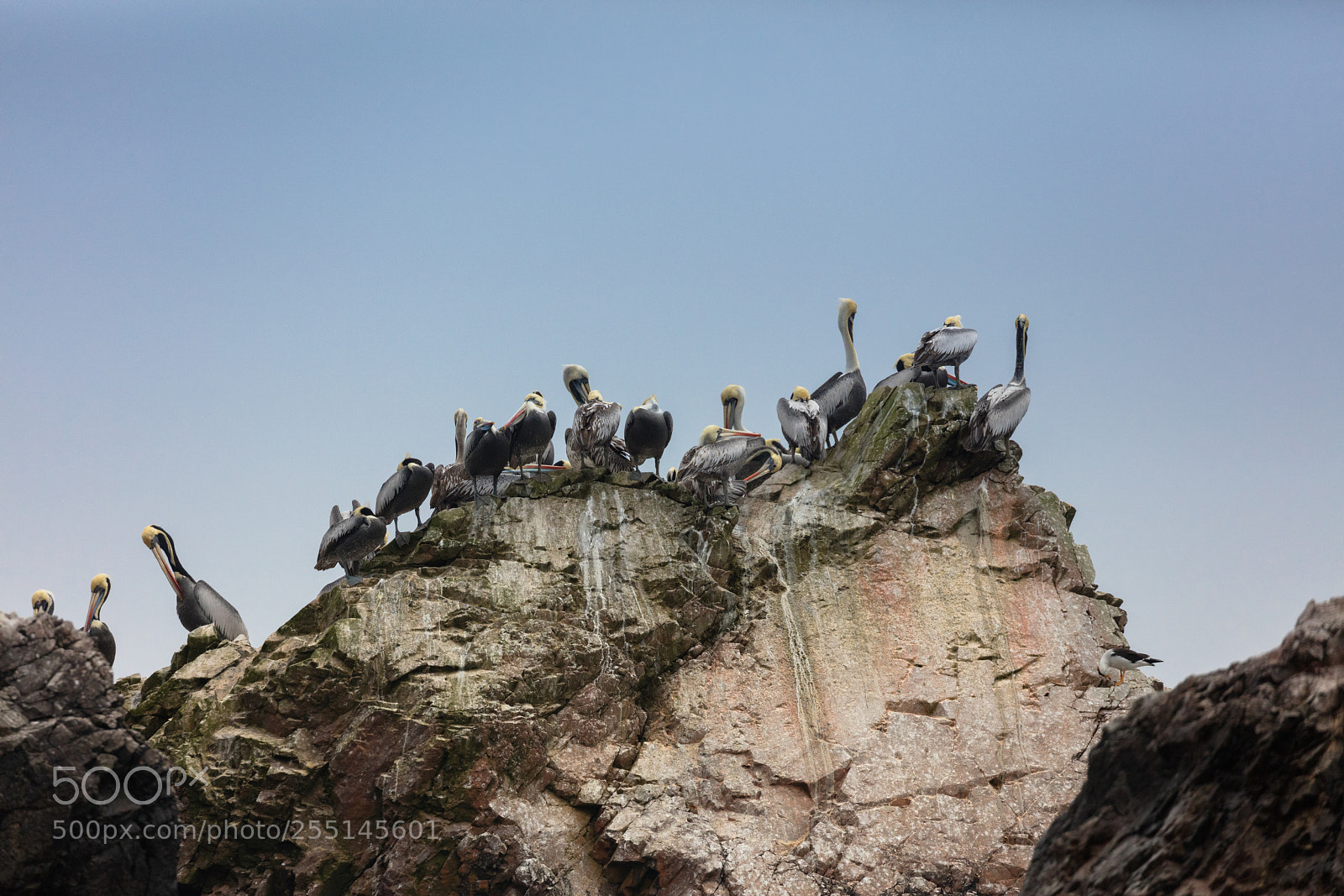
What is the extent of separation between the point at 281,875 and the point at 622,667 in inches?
150

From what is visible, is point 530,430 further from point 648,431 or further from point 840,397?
point 840,397

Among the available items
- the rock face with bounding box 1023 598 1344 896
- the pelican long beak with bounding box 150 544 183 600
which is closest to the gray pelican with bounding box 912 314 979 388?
the rock face with bounding box 1023 598 1344 896

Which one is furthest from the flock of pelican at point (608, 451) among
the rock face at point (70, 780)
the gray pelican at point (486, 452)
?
the rock face at point (70, 780)

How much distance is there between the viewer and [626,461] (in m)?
14.7

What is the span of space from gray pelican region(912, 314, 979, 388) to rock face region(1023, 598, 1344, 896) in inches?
358

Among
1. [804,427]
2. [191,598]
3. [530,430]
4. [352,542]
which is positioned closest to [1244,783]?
[804,427]

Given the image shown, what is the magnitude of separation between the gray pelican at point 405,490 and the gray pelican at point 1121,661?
8.23 m

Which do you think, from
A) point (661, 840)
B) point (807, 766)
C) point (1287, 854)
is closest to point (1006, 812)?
point (807, 766)

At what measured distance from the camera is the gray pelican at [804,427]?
577 inches

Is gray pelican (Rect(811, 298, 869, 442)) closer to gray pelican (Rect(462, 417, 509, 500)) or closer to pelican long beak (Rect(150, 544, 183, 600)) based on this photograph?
gray pelican (Rect(462, 417, 509, 500))

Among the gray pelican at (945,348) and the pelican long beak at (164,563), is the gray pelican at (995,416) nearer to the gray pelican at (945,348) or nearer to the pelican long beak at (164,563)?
the gray pelican at (945,348)

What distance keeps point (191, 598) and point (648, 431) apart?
669 centimetres

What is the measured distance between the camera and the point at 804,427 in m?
14.7

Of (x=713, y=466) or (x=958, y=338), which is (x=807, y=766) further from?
(x=958, y=338)
